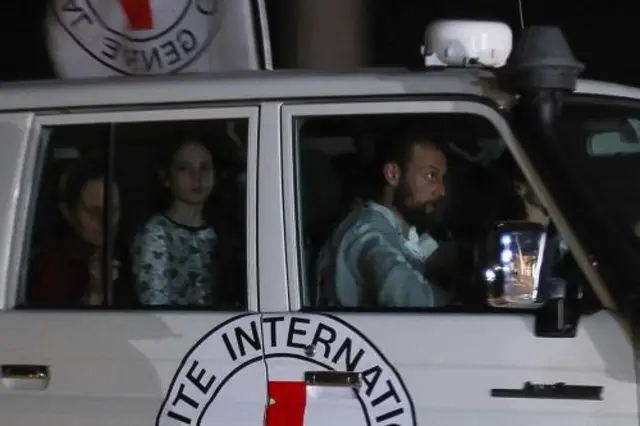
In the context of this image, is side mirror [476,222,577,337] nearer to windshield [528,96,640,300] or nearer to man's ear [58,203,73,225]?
windshield [528,96,640,300]

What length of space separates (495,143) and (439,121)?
178 millimetres

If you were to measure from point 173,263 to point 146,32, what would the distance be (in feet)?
4.50

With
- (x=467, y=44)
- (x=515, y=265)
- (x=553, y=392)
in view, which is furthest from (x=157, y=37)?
(x=553, y=392)

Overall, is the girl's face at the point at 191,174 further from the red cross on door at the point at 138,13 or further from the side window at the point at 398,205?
the red cross on door at the point at 138,13

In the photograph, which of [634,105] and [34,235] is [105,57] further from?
[634,105]

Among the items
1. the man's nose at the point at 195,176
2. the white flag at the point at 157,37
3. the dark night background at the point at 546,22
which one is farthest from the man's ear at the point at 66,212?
the dark night background at the point at 546,22

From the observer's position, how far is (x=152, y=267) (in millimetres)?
4078

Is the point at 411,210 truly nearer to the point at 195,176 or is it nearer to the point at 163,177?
the point at 195,176

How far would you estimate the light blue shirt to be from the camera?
383 cm

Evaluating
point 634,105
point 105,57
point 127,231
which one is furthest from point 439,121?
point 105,57

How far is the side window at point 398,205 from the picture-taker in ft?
12.4

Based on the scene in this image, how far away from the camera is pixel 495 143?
12.3ft

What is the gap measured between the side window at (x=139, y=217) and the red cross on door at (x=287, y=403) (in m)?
0.32

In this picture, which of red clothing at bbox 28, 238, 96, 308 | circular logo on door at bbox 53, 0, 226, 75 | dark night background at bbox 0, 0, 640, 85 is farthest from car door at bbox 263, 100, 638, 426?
dark night background at bbox 0, 0, 640, 85
